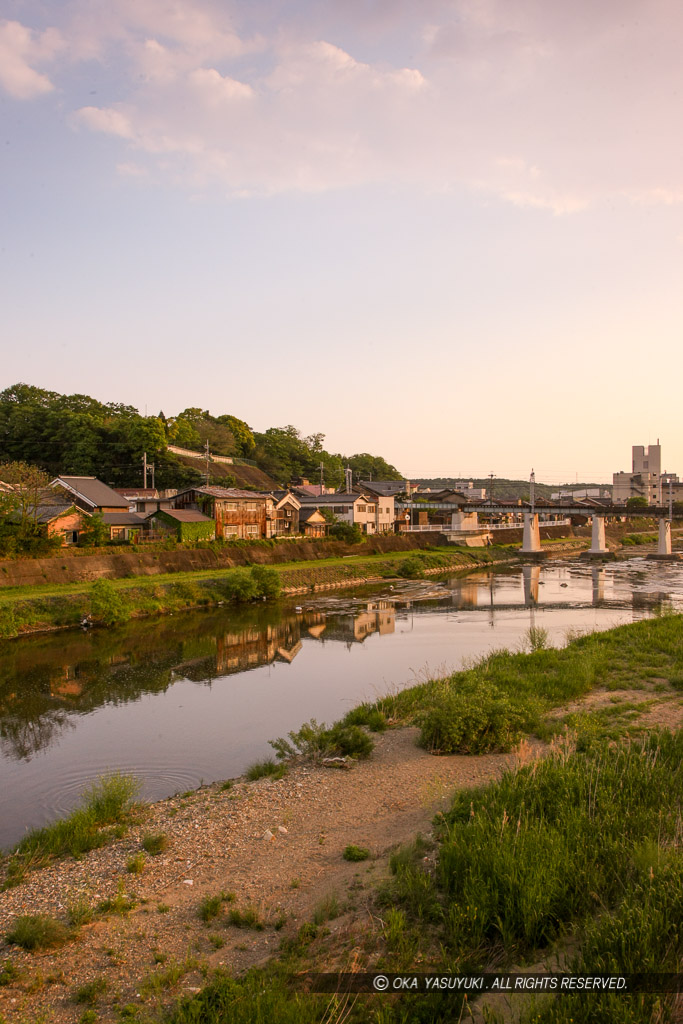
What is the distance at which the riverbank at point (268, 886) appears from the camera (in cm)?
448

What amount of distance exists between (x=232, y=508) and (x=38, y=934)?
111ft

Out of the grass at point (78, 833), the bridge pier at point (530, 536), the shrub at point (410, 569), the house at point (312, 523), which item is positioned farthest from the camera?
the bridge pier at point (530, 536)

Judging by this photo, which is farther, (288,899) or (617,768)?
(617,768)

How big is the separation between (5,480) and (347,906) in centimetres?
2803

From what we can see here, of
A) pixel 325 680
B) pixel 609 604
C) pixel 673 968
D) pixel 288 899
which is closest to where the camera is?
pixel 673 968

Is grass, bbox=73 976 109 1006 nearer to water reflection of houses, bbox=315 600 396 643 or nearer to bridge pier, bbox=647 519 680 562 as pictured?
water reflection of houses, bbox=315 600 396 643

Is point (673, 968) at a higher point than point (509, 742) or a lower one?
higher

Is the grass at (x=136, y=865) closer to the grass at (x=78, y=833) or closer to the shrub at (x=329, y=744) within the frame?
the grass at (x=78, y=833)

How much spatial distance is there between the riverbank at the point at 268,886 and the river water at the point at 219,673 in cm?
221

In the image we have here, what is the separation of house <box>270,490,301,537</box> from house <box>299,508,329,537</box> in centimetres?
43

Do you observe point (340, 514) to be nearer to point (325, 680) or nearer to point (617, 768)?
point (325, 680)

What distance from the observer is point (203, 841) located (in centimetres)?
702

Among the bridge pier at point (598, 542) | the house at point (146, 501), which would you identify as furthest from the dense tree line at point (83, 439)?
the bridge pier at point (598, 542)

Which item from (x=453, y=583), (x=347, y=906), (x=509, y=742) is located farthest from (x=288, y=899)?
(x=453, y=583)
